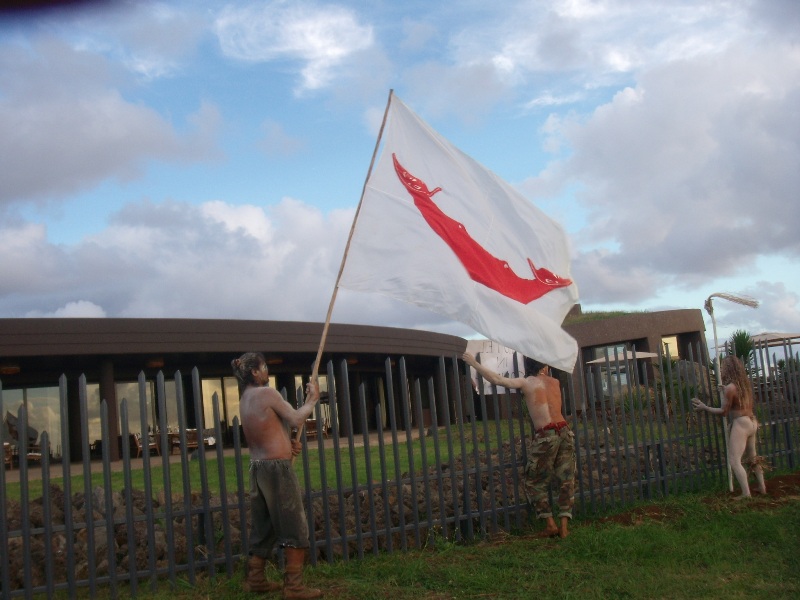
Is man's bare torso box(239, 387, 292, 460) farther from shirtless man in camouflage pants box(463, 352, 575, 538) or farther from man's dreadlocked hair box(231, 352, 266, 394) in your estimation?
shirtless man in camouflage pants box(463, 352, 575, 538)

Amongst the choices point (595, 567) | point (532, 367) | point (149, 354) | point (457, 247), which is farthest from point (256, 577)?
point (149, 354)

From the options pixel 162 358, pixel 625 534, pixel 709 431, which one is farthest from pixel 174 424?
pixel 625 534

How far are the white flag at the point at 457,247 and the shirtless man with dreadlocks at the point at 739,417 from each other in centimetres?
318

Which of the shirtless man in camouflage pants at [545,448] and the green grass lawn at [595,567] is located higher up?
the shirtless man in camouflage pants at [545,448]

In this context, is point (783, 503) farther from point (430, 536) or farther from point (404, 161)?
point (404, 161)

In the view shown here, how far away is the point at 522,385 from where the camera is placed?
7.03 metres

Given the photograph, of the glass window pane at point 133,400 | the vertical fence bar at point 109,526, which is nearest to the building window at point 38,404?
the glass window pane at point 133,400

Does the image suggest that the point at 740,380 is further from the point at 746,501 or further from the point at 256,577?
the point at 256,577

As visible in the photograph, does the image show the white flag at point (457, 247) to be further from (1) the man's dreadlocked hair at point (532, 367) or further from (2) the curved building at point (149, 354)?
(2) the curved building at point (149, 354)

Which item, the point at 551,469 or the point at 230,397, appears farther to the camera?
the point at 230,397

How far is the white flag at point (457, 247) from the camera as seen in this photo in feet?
18.7

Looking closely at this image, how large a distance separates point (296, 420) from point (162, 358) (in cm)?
1635

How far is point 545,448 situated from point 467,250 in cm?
209

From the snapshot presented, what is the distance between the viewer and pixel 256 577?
208 inches
